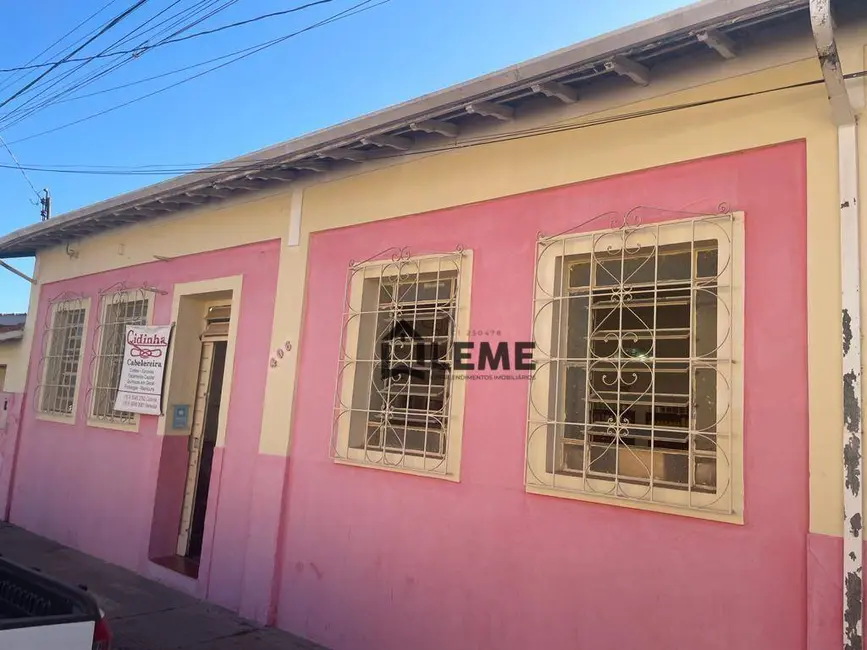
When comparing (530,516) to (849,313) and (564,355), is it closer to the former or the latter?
(564,355)

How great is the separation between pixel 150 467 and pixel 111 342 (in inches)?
69.6

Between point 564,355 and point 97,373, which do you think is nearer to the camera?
point 564,355

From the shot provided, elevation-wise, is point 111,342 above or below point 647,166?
below

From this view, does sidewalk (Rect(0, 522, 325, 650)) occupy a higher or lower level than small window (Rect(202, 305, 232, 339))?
lower

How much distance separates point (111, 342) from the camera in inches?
303

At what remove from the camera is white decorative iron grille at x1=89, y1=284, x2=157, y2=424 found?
Answer: 741 centimetres

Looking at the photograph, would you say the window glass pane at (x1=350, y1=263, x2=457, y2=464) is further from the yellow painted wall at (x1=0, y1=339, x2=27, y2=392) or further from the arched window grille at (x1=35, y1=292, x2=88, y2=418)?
the yellow painted wall at (x1=0, y1=339, x2=27, y2=392)

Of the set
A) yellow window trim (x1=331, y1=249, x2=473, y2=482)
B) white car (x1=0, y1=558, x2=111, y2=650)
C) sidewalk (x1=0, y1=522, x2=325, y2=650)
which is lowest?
sidewalk (x1=0, y1=522, x2=325, y2=650)

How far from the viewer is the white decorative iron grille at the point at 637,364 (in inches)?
134

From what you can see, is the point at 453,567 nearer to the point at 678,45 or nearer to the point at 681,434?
the point at 681,434

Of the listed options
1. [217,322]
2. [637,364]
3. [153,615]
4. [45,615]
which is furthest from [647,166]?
[153,615]

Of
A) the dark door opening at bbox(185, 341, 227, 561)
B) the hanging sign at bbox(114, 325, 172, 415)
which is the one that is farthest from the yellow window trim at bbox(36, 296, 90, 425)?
the dark door opening at bbox(185, 341, 227, 561)

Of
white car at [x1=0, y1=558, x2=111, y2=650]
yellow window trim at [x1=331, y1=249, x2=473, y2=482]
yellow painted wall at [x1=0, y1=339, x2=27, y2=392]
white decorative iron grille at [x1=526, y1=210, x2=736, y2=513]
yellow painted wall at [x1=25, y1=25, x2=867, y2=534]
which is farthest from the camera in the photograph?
yellow painted wall at [x1=0, y1=339, x2=27, y2=392]

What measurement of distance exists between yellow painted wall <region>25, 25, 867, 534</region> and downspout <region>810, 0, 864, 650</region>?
45 mm
